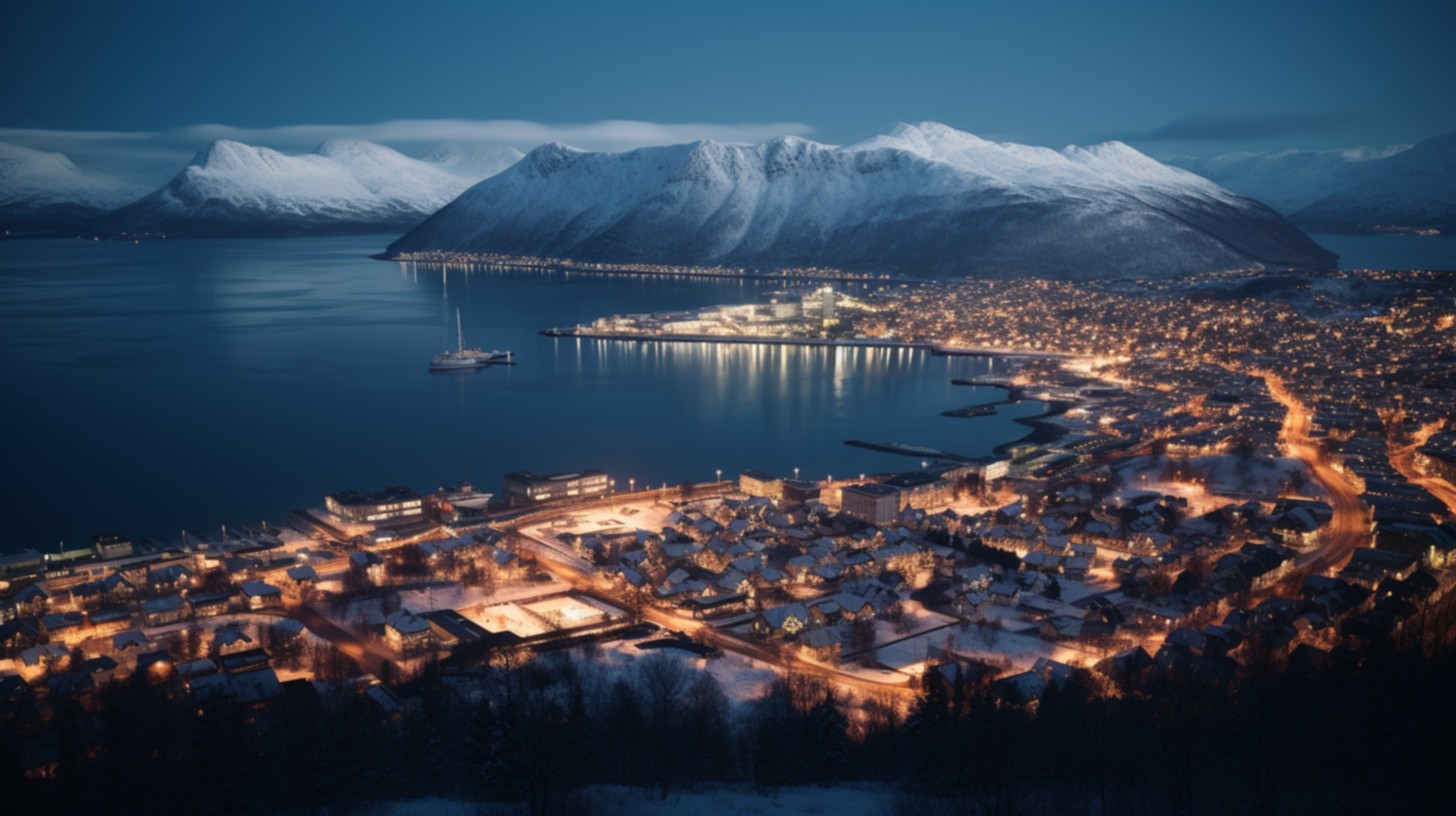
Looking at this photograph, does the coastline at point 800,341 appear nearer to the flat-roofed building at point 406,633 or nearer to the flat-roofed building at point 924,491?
the flat-roofed building at point 924,491

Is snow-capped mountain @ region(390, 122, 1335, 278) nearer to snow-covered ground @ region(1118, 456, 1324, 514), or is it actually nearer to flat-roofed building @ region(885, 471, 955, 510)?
snow-covered ground @ region(1118, 456, 1324, 514)

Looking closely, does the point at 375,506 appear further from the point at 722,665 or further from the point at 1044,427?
the point at 1044,427

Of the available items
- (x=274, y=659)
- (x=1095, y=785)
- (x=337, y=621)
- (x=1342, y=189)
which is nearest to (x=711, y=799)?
(x=1095, y=785)

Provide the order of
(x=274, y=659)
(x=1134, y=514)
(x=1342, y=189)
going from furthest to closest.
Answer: (x=1342, y=189) < (x=1134, y=514) < (x=274, y=659)

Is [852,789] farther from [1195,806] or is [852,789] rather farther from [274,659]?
[274,659]

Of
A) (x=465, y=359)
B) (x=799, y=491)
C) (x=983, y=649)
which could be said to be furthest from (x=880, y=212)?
(x=983, y=649)
